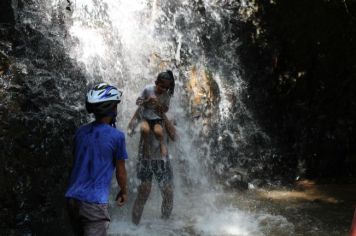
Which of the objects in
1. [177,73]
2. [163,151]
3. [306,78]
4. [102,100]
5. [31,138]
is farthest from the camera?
[306,78]

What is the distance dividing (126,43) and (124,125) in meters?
1.88

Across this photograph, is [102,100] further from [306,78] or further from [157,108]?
[306,78]

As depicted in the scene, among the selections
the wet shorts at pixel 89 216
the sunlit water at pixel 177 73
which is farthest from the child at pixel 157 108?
the wet shorts at pixel 89 216

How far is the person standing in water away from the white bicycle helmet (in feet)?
7.77

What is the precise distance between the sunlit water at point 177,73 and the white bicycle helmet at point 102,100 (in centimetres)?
323

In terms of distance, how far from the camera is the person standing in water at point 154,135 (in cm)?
626

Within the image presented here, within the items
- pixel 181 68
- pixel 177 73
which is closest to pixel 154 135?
pixel 177 73

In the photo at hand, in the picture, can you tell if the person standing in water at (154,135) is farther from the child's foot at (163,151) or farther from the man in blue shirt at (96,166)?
the man in blue shirt at (96,166)

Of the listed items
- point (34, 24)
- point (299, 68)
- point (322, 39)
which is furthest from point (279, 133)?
point (34, 24)

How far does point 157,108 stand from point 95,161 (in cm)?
265

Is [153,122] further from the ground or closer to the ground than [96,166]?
further from the ground

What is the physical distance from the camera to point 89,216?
144 inches

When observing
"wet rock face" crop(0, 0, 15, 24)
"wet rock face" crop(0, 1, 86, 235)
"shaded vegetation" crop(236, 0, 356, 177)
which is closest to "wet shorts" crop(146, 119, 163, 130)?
"wet rock face" crop(0, 1, 86, 235)

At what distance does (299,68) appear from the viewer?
985 centimetres
